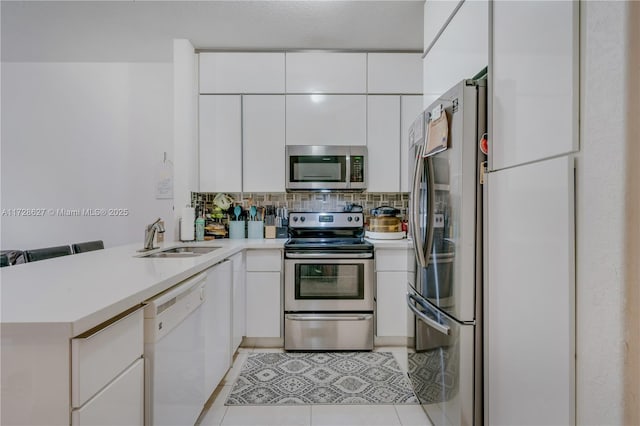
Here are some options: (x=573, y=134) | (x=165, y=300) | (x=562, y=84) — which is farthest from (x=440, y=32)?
(x=165, y=300)

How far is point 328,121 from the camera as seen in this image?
295cm

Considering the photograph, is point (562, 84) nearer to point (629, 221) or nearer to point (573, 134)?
point (573, 134)

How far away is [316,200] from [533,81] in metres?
2.29

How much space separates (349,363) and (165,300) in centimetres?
169

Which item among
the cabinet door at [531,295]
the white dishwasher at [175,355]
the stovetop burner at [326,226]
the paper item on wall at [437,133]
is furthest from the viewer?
the stovetop burner at [326,226]

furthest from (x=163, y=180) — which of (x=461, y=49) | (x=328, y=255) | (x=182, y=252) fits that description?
(x=461, y=49)

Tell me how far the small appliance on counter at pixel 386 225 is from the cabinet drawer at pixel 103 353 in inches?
82.0

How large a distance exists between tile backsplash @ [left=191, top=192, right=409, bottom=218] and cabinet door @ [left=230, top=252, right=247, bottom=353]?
80cm

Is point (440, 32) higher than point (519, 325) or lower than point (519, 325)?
higher

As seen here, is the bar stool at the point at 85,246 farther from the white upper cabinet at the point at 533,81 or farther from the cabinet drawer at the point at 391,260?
the white upper cabinet at the point at 533,81

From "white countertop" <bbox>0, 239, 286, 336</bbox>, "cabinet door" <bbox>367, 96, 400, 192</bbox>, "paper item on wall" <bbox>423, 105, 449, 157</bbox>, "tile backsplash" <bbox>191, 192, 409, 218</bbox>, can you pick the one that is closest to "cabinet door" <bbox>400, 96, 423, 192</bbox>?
"cabinet door" <bbox>367, 96, 400, 192</bbox>

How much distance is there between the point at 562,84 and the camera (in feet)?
3.04

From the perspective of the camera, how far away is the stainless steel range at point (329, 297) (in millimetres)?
Answer: 2586

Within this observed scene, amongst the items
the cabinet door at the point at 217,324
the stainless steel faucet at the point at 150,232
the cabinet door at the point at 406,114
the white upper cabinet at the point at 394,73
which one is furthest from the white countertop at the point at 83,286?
the white upper cabinet at the point at 394,73
